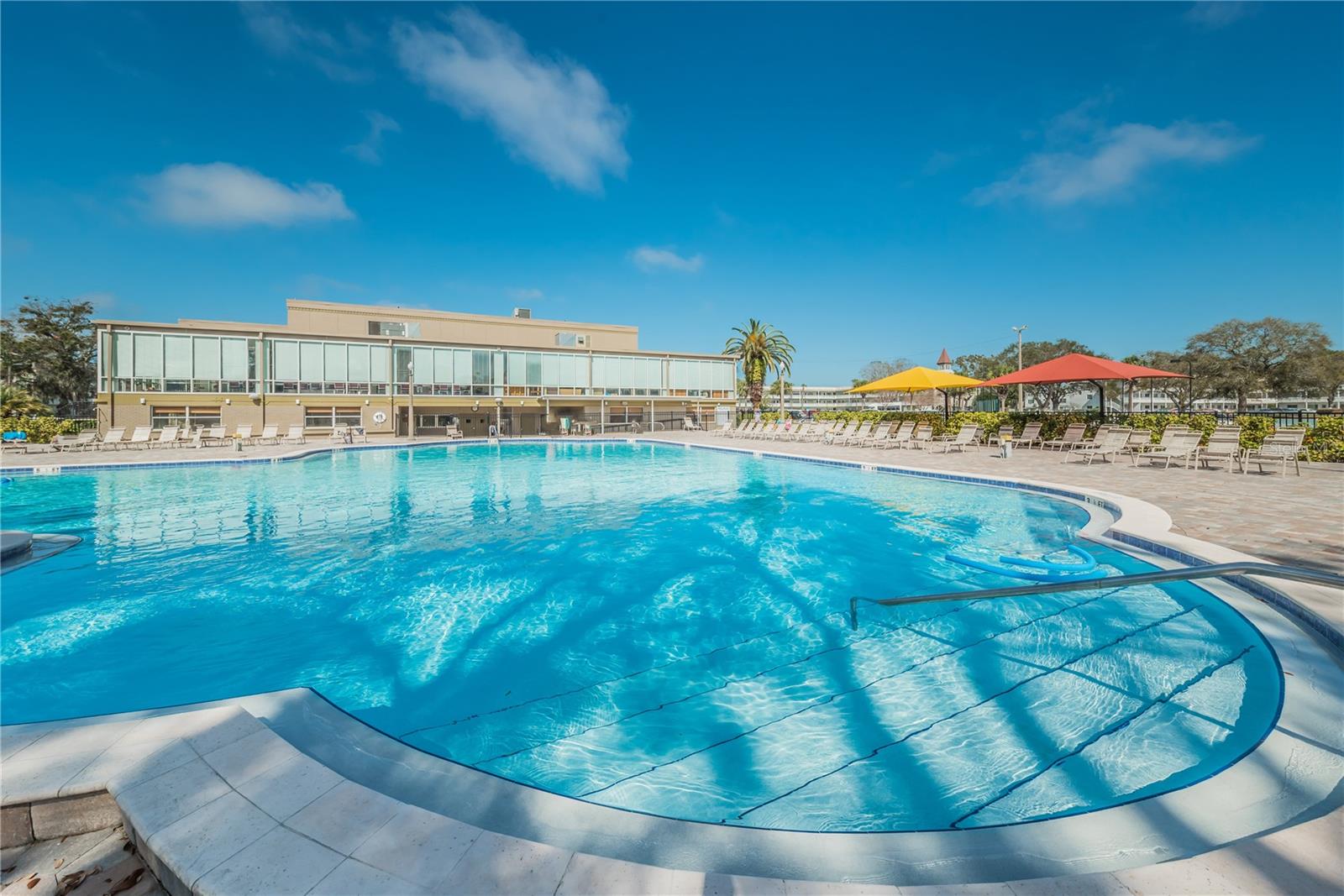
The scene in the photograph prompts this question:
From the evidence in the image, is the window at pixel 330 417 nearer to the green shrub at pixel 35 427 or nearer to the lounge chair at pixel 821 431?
the green shrub at pixel 35 427

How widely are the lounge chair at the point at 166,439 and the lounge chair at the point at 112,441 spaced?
2.88 ft

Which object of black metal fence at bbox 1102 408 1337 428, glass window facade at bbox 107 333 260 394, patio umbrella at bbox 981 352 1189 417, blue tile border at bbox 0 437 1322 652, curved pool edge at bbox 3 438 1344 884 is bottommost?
curved pool edge at bbox 3 438 1344 884

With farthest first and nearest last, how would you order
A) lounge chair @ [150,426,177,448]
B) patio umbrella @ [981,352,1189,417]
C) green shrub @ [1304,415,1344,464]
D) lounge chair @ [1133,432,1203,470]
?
lounge chair @ [150,426,177,448] < patio umbrella @ [981,352,1189,417] < green shrub @ [1304,415,1344,464] < lounge chair @ [1133,432,1203,470]

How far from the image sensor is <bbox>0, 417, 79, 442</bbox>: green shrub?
70.0 ft

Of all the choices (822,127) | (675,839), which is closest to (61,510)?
Answer: (675,839)

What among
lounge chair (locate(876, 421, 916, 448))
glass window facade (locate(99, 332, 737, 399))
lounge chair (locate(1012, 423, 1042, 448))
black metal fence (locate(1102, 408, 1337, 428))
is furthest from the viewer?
glass window facade (locate(99, 332, 737, 399))

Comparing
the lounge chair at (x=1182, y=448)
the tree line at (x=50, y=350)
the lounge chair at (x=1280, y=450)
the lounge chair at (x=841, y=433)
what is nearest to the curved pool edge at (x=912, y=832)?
the lounge chair at (x=1280, y=450)

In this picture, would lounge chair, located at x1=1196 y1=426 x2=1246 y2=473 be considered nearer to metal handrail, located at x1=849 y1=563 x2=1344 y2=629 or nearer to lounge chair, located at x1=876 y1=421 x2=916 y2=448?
lounge chair, located at x1=876 y1=421 x2=916 y2=448

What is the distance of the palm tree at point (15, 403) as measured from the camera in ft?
71.3

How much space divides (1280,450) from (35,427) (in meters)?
38.5

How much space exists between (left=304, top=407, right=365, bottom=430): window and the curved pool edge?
29862 millimetres

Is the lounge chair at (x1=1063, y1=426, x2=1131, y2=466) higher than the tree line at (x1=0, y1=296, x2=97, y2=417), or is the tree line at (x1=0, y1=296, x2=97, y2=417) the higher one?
the tree line at (x1=0, y1=296, x2=97, y2=417)

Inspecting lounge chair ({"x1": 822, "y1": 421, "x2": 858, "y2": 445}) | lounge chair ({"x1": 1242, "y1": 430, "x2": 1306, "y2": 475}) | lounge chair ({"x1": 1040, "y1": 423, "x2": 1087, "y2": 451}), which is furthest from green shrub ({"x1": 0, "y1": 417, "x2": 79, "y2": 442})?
lounge chair ({"x1": 1242, "y1": 430, "x2": 1306, "y2": 475})

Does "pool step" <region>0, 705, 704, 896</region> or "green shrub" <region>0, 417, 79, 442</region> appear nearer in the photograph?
"pool step" <region>0, 705, 704, 896</region>
